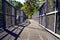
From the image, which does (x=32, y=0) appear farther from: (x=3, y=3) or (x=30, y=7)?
(x=3, y=3)

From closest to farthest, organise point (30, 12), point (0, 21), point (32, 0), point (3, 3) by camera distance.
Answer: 1. point (0, 21)
2. point (3, 3)
3. point (32, 0)
4. point (30, 12)

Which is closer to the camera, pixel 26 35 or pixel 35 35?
pixel 26 35

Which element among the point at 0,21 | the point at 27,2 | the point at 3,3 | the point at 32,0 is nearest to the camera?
the point at 0,21

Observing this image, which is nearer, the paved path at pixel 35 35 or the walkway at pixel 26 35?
the walkway at pixel 26 35

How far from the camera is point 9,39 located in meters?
7.97

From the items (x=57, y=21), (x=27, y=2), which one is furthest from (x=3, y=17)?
(x=27, y=2)

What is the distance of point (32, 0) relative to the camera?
228 feet

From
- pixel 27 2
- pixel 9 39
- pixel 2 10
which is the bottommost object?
pixel 9 39

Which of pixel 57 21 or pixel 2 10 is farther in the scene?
pixel 2 10

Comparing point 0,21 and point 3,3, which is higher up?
point 3,3

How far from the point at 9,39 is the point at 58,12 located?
3.78 m

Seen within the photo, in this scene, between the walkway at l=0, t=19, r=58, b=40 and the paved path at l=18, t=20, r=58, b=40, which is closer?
the walkway at l=0, t=19, r=58, b=40

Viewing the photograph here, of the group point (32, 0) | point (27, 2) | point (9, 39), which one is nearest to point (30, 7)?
point (27, 2)

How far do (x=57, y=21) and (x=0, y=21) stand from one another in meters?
4.54
